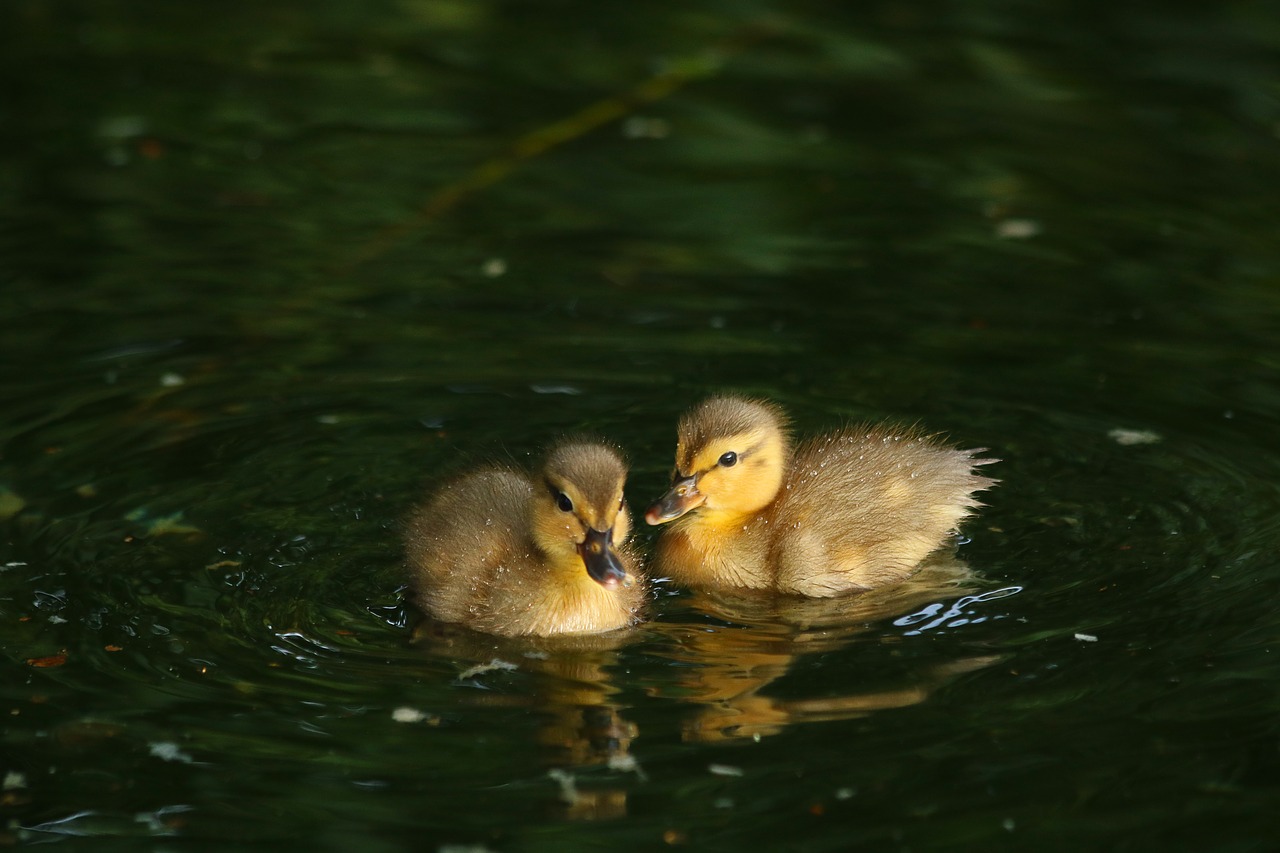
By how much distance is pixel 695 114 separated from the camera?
1142 cm

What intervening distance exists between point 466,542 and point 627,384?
72.8 inches

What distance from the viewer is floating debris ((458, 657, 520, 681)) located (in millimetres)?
5751

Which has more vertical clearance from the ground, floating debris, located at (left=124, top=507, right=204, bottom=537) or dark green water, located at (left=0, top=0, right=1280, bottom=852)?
dark green water, located at (left=0, top=0, right=1280, bottom=852)

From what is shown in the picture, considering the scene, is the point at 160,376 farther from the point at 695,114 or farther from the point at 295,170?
the point at 695,114

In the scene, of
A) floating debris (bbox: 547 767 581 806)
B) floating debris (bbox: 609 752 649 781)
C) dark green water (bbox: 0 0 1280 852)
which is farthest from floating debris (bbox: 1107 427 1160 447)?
floating debris (bbox: 547 767 581 806)

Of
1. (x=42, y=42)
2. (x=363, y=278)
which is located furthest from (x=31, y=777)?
(x=42, y=42)

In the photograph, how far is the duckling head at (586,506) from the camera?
592 centimetres

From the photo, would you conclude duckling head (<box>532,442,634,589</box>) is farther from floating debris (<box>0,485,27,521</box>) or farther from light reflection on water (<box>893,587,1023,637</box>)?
floating debris (<box>0,485,27,521</box>)

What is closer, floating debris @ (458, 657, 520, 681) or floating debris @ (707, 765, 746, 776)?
floating debris @ (707, 765, 746, 776)

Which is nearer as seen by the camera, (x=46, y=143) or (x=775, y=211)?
(x=775, y=211)

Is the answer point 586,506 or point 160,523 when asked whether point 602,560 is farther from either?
point 160,523

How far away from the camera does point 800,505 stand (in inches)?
263

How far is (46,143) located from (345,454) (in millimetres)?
4596

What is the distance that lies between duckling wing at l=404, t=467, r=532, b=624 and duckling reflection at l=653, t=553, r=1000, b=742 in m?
0.62
